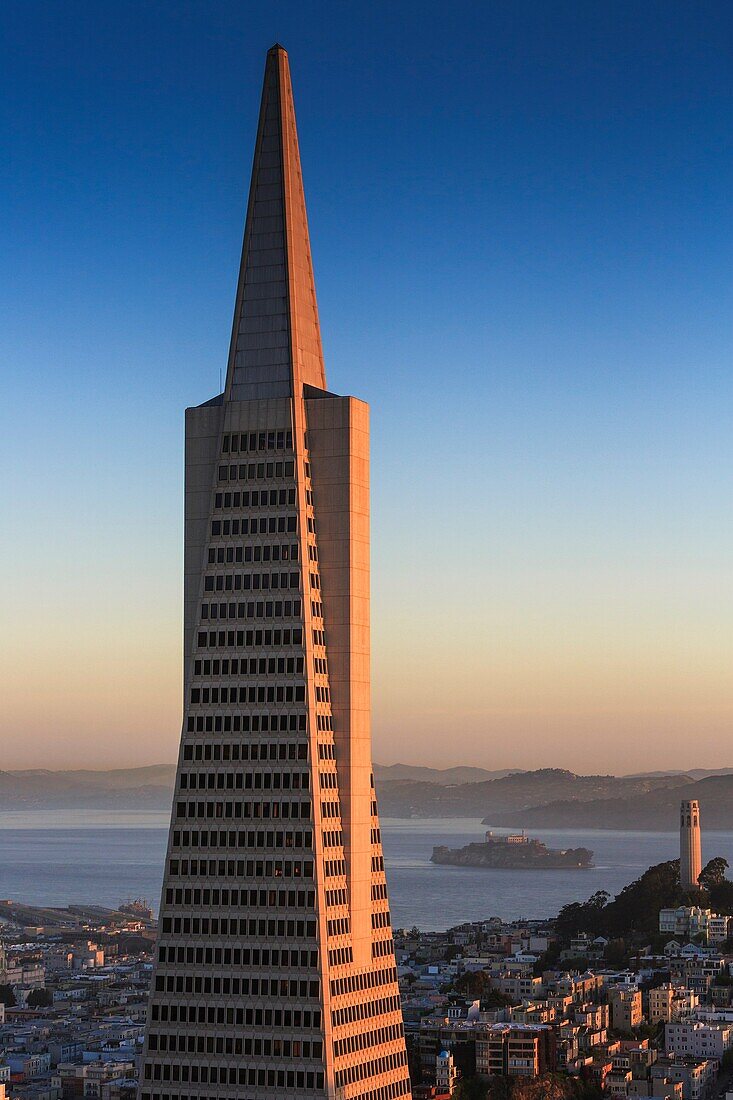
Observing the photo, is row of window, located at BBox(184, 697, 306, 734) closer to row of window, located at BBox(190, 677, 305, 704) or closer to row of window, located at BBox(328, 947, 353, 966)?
row of window, located at BBox(190, 677, 305, 704)

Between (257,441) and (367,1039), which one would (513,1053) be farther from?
(257,441)

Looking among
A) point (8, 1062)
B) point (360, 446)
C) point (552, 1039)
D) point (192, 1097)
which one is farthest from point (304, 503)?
point (8, 1062)

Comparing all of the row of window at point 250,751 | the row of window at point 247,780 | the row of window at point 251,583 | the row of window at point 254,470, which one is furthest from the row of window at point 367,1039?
the row of window at point 254,470

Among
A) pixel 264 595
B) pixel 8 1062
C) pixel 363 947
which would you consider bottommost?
pixel 8 1062

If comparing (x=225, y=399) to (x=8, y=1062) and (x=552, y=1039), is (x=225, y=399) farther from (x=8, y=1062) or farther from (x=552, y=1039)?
(x=8, y=1062)

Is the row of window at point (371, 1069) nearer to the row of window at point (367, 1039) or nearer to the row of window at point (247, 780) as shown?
the row of window at point (367, 1039)

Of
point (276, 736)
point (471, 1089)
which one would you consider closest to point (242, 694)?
point (276, 736)
